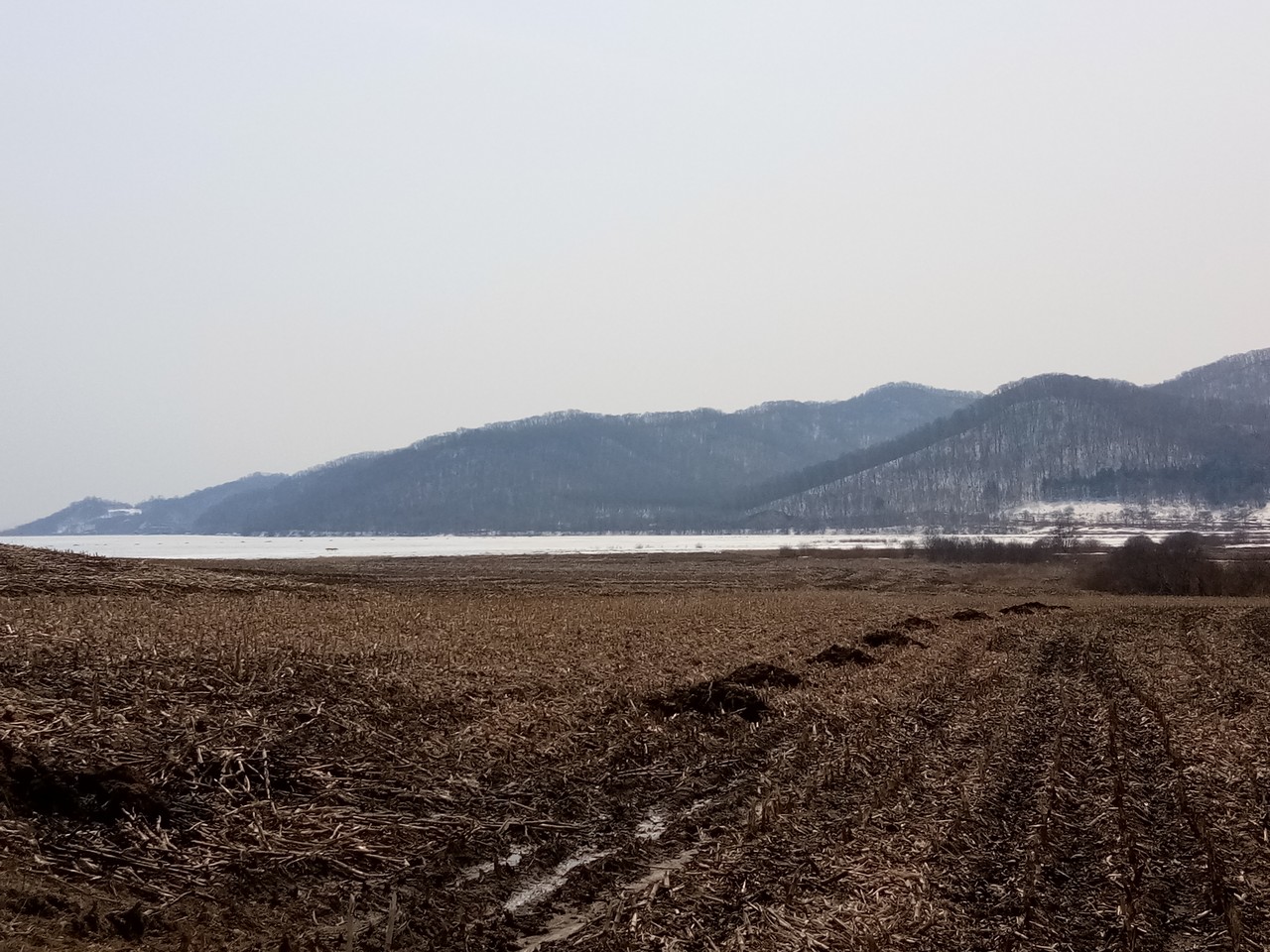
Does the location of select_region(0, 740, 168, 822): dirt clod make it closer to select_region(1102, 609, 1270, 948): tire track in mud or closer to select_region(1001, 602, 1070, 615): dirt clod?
select_region(1102, 609, 1270, 948): tire track in mud

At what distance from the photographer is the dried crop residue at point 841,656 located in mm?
21328

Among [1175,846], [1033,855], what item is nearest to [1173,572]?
[1175,846]

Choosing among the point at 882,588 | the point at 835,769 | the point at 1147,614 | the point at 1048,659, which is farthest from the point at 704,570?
the point at 835,769

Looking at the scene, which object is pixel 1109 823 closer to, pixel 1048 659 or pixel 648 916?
pixel 648 916

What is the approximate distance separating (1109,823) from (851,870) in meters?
3.19

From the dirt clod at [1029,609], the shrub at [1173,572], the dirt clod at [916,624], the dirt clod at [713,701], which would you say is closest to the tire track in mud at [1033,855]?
the dirt clod at [713,701]

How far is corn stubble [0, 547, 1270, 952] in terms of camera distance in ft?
24.2

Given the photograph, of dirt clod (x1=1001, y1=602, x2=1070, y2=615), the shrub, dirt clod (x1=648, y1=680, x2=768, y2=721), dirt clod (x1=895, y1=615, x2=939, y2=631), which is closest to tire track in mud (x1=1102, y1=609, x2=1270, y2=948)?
dirt clod (x1=895, y1=615, x2=939, y2=631)

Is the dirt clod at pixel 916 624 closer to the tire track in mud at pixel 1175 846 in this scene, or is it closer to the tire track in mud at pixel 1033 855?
the tire track in mud at pixel 1175 846

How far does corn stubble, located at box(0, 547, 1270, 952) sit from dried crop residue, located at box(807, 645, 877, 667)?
4.34 ft

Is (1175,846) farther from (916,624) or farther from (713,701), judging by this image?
(916,624)

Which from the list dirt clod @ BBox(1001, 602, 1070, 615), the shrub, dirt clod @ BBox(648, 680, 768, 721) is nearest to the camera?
dirt clod @ BBox(648, 680, 768, 721)

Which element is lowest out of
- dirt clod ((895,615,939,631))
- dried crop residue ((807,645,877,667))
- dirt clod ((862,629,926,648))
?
dirt clod ((895,615,939,631))

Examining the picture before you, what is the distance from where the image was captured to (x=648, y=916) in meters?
7.43
